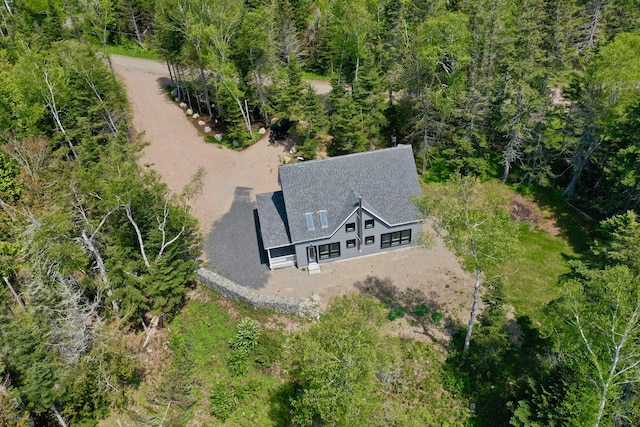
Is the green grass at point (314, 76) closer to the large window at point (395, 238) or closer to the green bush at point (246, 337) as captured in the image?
the large window at point (395, 238)

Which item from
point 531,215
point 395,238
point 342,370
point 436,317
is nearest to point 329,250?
point 395,238

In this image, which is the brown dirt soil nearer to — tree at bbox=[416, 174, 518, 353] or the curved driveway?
tree at bbox=[416, 174, 518, 353]

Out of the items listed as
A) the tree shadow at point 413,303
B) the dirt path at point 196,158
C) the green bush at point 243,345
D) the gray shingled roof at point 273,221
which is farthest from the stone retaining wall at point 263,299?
the dirt path at point 196,158

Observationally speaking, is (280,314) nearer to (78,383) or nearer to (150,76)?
(78,383)

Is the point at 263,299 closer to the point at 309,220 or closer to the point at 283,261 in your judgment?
the point at 283,261

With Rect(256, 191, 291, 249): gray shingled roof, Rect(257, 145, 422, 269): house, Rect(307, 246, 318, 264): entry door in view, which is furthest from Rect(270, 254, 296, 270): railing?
Rect(256, 191, 291, 249): gray shingled roof
